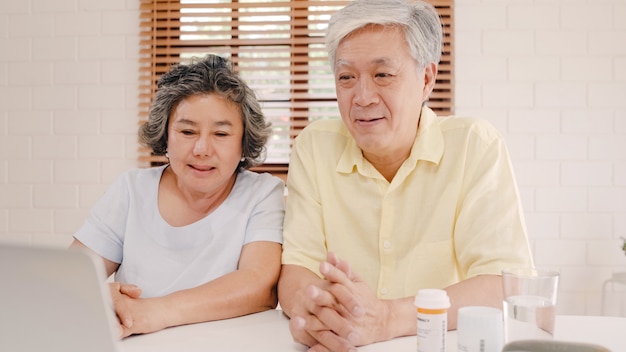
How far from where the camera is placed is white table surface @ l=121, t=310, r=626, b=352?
43.8 inches

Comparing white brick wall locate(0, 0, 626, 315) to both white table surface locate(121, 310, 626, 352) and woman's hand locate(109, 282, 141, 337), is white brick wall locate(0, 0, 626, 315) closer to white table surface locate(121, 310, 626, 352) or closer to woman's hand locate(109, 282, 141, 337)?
white table surface locate(121, 310, 626, 352)

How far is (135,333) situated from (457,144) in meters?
0.89

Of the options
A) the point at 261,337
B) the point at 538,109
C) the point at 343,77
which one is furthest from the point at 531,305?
the point at 538,109

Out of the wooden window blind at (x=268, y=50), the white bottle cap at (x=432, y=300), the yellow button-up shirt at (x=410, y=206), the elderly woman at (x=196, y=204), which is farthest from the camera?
the wooden window blind at (x=268, y=50)

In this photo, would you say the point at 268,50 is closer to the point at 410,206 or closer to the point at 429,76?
the point at 429,76

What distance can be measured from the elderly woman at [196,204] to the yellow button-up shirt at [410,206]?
0.10 m

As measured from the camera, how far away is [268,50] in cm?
306

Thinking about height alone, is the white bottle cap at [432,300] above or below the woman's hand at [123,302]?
above

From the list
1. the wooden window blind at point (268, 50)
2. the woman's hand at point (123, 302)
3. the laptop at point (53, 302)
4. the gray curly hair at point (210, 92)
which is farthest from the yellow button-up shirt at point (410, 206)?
the wooden window blind at point (268, 50)

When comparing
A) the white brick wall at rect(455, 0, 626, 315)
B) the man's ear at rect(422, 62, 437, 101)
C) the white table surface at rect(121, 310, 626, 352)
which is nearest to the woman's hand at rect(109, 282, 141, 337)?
the white table surface at rect(121, 310, 626, 352)

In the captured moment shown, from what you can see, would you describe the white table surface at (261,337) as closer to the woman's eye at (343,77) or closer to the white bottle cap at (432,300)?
the white bottle cap at (432,300)

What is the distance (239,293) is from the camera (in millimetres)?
1381

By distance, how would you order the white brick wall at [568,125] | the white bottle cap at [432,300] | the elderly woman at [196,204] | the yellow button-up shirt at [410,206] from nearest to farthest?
the white bottle cap at [432,300]
the yellow button-up shirt at [410,206]
the elderly woman at [196,204]
the white brick wall at [568,125]

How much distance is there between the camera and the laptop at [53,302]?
50 centimetres
